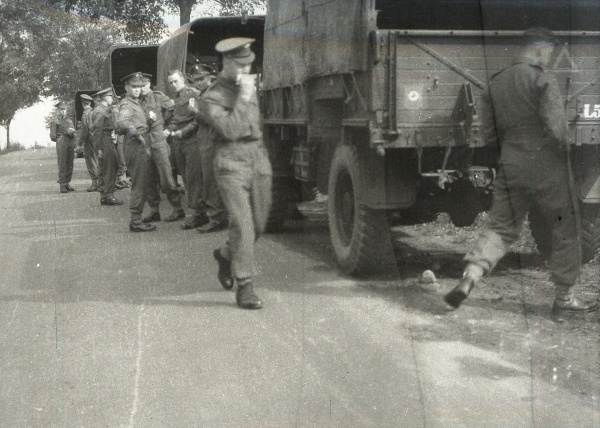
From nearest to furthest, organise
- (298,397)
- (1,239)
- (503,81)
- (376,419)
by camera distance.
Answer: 1. (376,419)
2. (298,397)
3. (503,81)
4. (1,239)

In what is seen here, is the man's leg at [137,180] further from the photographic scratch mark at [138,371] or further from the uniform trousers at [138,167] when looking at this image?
the photographic scratch mark at [138,371]

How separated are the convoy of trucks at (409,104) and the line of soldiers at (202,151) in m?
0.87

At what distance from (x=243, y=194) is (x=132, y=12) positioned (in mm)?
24243

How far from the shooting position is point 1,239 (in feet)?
37.7

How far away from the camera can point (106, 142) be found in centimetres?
1619

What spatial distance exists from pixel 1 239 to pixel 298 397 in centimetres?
743

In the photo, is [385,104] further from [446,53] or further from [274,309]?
[274,309]

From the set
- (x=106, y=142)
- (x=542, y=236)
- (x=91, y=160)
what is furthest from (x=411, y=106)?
(x=91, y=160)

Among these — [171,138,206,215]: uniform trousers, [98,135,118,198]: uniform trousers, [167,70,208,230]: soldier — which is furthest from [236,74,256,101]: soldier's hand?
[98,135,118,198]: uniform trousers

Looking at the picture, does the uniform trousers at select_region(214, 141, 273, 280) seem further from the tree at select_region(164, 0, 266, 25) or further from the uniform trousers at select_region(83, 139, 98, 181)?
the tree at select_region(164, 0, 266, 25)

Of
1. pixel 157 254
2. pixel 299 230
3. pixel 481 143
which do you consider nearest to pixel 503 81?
pixel 481 143

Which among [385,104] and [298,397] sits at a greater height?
[385,104]

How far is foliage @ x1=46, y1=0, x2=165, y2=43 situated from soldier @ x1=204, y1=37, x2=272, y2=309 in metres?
22.8

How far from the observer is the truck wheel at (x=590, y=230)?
808 centimetres
